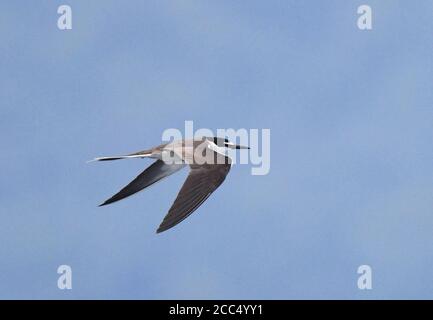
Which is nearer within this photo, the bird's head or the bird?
the bird

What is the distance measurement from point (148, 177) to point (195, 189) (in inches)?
141

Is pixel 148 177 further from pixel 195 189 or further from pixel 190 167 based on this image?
pixel 195 189

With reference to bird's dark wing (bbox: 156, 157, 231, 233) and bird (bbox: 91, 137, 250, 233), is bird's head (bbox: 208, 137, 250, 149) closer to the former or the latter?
bird (bbox: 91, 137, 250, 233)

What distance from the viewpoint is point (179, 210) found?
17797mm

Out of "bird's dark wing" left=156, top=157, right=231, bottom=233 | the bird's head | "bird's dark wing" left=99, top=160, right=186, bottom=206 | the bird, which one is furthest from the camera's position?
the bird's head

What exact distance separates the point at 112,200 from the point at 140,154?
53.1 inches

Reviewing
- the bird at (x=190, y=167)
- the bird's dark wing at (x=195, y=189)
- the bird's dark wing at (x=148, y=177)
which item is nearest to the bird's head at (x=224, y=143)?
the bird at (x=190, y=167)

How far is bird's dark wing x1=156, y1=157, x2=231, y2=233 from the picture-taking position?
694 inches

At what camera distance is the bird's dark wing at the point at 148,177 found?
2153cm

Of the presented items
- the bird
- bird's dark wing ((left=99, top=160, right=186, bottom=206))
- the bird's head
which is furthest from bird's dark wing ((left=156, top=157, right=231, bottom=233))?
the bird's head

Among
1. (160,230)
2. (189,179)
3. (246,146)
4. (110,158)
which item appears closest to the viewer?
(160,230)
